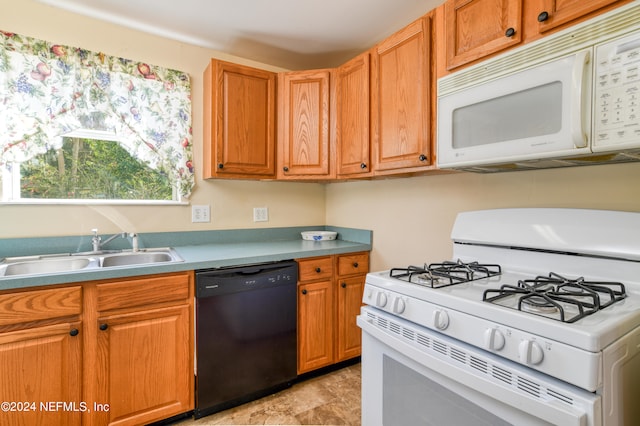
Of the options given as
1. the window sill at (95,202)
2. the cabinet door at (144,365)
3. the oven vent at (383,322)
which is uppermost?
the window sill at (95,202)

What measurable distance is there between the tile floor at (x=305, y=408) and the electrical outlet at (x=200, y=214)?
1224 millimetres

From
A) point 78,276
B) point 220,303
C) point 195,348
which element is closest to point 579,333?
point 220,303

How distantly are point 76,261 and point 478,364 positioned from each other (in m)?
1.99

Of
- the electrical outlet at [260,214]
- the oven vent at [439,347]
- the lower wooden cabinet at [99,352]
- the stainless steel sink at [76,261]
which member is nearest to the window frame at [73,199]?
the stainless steel sink at [76,261]

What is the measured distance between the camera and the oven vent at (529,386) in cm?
76

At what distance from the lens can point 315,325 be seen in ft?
6.88

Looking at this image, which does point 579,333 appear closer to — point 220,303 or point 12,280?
point 220,303

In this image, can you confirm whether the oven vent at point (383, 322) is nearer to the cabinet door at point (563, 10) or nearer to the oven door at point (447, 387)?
the oven door at point (447, 387)

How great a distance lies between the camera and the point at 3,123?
165 cm

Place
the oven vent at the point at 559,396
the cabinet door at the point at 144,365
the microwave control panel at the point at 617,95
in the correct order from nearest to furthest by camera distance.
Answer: the oven vent at the point at 559,396 → the microwave control panel at the point at 617,95 → the cabinet door at the point at 144,365

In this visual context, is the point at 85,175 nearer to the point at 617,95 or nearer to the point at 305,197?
the point at 305,197

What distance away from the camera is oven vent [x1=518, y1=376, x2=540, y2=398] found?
76cm

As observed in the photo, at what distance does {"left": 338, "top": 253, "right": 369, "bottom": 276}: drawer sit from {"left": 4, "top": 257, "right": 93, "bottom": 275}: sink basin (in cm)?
149

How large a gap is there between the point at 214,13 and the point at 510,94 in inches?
66.4
